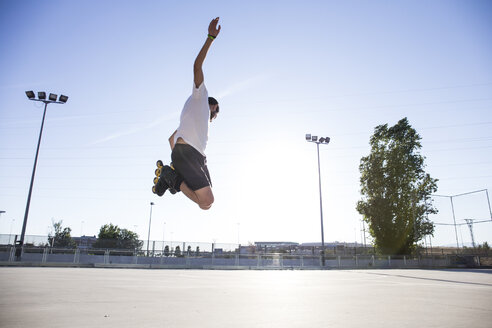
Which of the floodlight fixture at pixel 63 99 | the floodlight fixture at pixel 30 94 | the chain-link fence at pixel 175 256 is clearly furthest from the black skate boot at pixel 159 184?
the floodlight fixture at pixel 30 94

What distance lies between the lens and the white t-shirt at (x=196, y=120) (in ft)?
12.8

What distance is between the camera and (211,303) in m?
3.71

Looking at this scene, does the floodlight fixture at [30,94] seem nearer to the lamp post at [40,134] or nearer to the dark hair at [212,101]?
the lamp post at [40,134]

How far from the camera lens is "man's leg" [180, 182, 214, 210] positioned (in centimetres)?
390

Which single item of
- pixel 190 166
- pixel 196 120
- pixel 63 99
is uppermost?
pixel 63 99

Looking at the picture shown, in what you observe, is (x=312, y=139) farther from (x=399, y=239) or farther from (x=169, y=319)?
(x=169, y=319)

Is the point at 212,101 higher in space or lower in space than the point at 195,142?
higher

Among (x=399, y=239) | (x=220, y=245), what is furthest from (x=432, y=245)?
(x=220, y=245)

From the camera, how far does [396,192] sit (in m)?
27.7

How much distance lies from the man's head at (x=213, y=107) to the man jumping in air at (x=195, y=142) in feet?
0.92

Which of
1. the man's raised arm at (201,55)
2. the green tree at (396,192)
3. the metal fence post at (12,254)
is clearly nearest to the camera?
the man's raised arm at (201,55)

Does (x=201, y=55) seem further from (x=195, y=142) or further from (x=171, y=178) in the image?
(x=171, y=178)

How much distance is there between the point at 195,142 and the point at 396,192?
1101 inches

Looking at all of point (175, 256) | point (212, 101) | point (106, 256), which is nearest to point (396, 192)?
point (175, 256)
